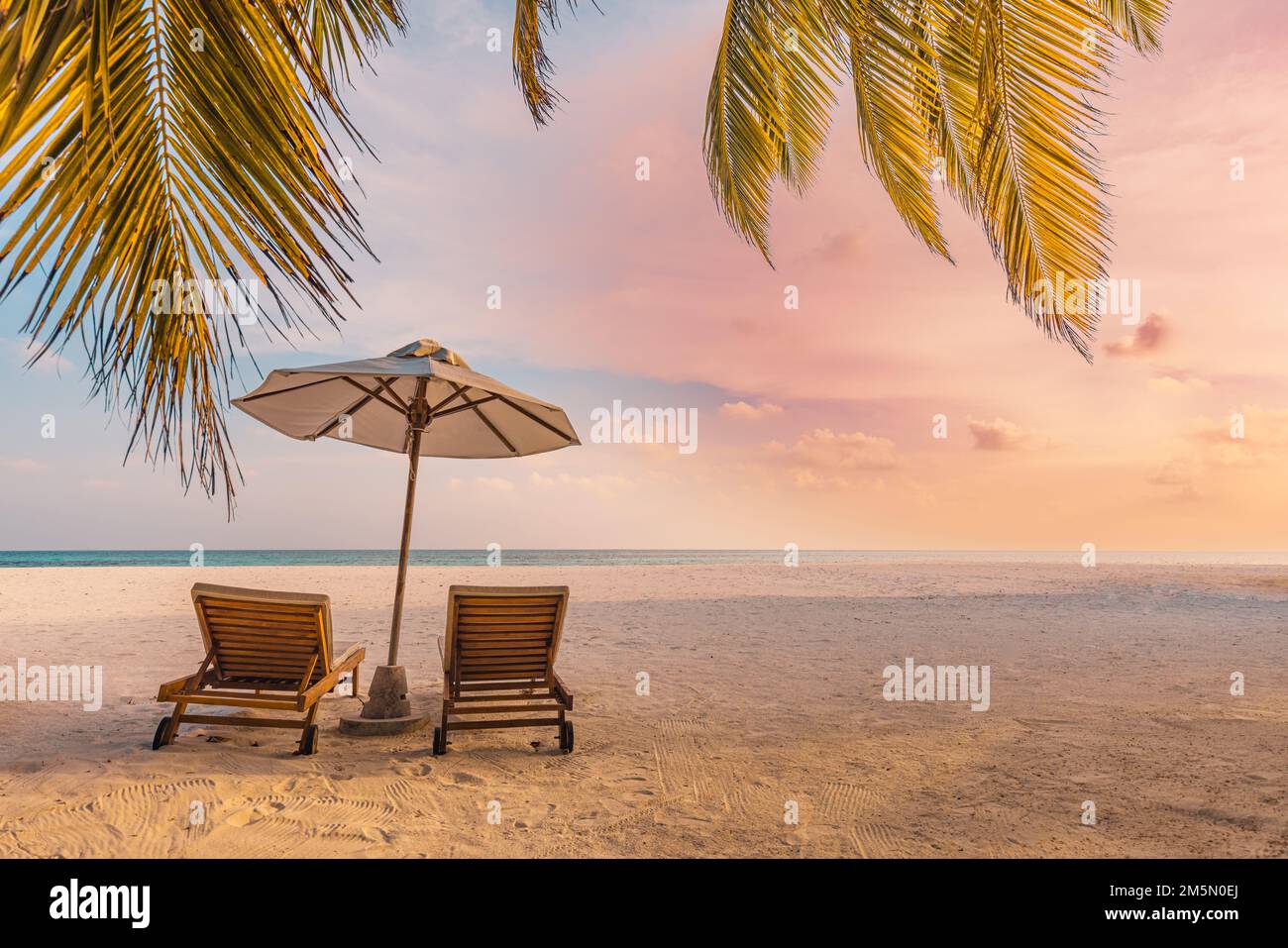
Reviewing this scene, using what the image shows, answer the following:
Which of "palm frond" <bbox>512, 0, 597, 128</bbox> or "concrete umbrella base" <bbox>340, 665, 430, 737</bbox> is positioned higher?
"palm frond" <bbox>512, 0, 597, 128</bbox>

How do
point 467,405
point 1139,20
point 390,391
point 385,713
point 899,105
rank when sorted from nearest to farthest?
point 899,105
point 385,713
point 390,391
point 467,405
point 1139,20

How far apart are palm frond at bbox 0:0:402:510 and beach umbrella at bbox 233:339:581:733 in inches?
87.9

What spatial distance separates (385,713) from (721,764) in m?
2.20

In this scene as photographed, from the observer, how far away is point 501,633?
4555 mm

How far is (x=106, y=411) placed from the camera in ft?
6.06

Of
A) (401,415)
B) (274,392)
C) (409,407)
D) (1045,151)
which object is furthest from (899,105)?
(274,392)

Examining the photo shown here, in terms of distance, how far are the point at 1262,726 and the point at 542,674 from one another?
4870 mm

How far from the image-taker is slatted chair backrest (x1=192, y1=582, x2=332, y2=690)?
4199 mm

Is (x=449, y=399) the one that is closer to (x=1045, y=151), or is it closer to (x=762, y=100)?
(x=762, y=100)

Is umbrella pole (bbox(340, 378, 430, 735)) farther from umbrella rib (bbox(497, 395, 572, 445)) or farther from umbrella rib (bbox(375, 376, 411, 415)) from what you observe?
umbrella rib (bbox(497, 395, 572, 445))

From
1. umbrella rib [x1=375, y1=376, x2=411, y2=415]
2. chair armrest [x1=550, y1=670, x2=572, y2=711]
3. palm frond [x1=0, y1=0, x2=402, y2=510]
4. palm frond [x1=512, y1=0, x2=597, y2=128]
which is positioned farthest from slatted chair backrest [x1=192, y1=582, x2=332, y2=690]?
palm frond [x1=512, y1=0, x2=597, y2=128]

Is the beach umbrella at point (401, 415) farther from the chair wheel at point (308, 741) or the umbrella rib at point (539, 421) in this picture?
the chair wheel at point (308, 741)
